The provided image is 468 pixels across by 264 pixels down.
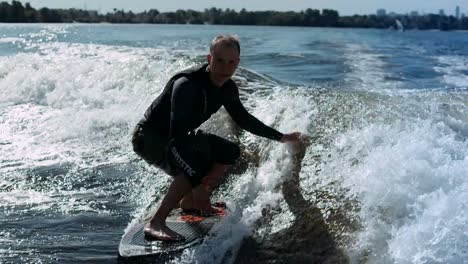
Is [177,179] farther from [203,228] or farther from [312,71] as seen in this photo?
[312,71]

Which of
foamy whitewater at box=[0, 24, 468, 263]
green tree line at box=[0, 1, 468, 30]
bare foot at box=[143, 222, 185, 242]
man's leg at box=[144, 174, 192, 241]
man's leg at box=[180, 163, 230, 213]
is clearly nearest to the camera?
foamy whitewater at box=[0, 24, 468, 263]

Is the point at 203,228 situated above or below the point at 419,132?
below

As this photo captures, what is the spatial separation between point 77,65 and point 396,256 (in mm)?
11966

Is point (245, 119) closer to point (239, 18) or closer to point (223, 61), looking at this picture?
point (223, 61)

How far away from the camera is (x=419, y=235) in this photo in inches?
155

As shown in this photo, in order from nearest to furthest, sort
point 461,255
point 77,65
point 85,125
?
1. point 461,255
2. point 85,125
3. point 77,65

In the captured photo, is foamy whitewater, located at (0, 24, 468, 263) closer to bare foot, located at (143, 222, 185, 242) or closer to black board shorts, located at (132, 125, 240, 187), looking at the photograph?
bare foot, located at (143, 222, 185, 242)

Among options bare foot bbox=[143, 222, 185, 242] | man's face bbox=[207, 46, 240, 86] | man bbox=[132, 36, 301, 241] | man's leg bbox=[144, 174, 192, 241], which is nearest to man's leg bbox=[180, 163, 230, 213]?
man bbox=[132, 36, 301, 241]

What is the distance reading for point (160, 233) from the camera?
4605 millimetres

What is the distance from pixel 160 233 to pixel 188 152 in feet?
2.08

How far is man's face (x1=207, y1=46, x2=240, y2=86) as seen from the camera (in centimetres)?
462

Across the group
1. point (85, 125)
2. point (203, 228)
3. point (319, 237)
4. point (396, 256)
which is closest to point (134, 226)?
point (203, 228)

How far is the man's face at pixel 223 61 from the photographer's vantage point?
15.2 ft

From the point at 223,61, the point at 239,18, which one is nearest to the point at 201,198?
the point at 223,61
